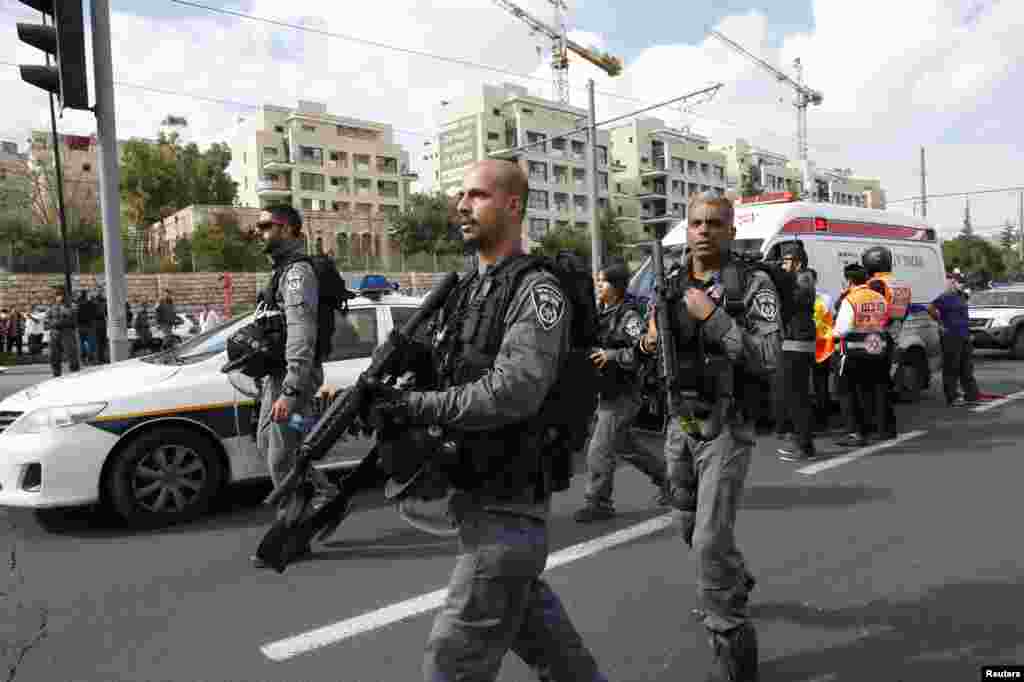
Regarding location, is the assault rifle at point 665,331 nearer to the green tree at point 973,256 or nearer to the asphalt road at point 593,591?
the asphalt road at point 593,591

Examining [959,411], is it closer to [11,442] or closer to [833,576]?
[833,576]

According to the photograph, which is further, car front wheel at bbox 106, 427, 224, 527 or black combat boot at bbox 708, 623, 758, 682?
car front wheel at bbox 106, 427, 224, 527

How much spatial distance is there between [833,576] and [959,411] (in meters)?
6.18

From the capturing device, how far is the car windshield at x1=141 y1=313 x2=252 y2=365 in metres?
5.21

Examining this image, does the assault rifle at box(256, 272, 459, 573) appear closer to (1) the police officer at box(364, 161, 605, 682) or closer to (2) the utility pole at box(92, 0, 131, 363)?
(1) the police officer at box(364, 161, 605, 682)

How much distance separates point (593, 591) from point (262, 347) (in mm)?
2126

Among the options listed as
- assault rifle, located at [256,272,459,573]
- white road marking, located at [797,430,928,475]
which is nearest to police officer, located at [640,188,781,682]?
assault rifle, located at [256,272,459,573]

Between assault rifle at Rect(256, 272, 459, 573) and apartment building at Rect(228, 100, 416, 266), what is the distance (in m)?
72.9

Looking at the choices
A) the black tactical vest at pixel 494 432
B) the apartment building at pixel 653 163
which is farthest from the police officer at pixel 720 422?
the apartment building at pixel 653 163

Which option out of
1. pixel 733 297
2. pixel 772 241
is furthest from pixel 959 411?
pixel 733 297

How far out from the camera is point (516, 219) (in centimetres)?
214

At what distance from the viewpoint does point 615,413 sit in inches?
195

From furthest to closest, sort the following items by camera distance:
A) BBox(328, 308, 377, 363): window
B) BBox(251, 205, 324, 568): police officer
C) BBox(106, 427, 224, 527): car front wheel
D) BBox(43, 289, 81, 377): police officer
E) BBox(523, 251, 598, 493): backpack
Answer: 1. BBox(43, 289, 81, 377): police officer
2. BBox(328, 308, 377, 363): window
3. BBox(106, 427, 224, 527): car front wheel
4. BBox(251, 205, 324, 568): police officer
5. BBox(523, 251, 598, 493): backpack

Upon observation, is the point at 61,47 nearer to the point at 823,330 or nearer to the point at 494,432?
the point at 494,432
